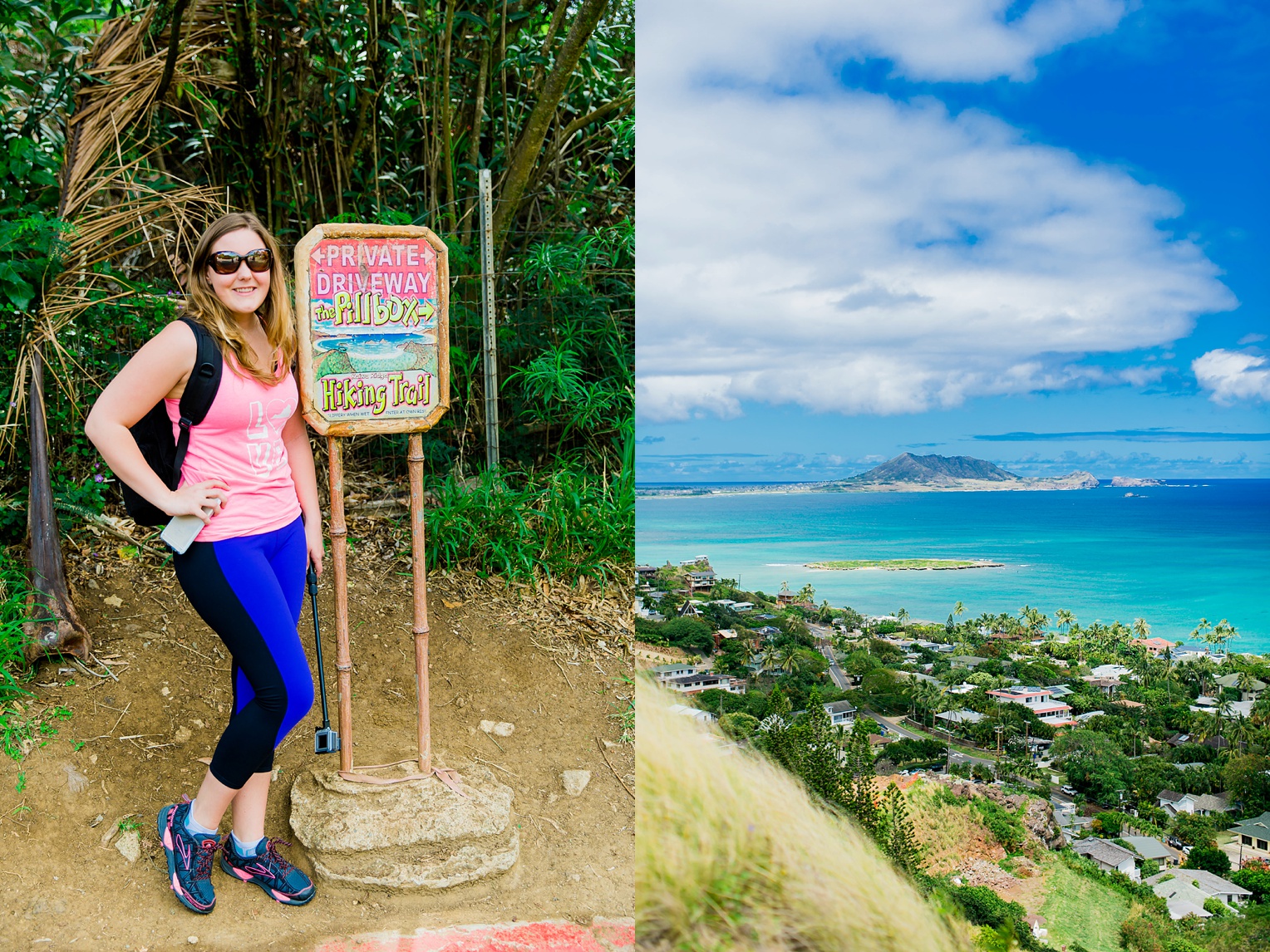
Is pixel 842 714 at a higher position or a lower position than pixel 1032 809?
higher

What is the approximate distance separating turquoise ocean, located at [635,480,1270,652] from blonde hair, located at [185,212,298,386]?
0.90 meters

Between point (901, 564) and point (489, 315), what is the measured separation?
2.25 metres

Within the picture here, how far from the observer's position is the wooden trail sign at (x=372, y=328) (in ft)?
7.34

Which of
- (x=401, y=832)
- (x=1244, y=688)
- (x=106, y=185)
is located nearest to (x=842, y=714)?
(x=1244, y=688)

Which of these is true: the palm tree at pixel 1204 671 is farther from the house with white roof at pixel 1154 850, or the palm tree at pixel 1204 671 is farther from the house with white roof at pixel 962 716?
the house with white roof at pixel 962 716

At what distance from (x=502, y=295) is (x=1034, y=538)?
8.74 ft

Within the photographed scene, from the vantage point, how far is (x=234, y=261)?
79.4 inches

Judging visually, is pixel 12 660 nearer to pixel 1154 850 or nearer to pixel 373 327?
pixel 373 327

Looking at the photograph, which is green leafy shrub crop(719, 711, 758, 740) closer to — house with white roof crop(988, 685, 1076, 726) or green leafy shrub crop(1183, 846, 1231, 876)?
house with white roof crop(988, 685, 1076, 726)

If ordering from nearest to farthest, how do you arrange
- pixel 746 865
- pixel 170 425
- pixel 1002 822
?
1. pixel 1002 822
2. pixel 746 865
3. pixel 170 425

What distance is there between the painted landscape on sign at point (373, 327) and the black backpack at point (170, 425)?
29cm

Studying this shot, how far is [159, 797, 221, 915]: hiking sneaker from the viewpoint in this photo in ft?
7.28

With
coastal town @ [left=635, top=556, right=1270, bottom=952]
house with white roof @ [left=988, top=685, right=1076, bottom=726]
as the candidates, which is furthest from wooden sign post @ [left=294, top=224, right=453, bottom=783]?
house with white roof @ [left=988, top=685, right=1076, bottom=726]

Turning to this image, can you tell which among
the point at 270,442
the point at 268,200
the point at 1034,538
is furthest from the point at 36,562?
the point at 1034,538
